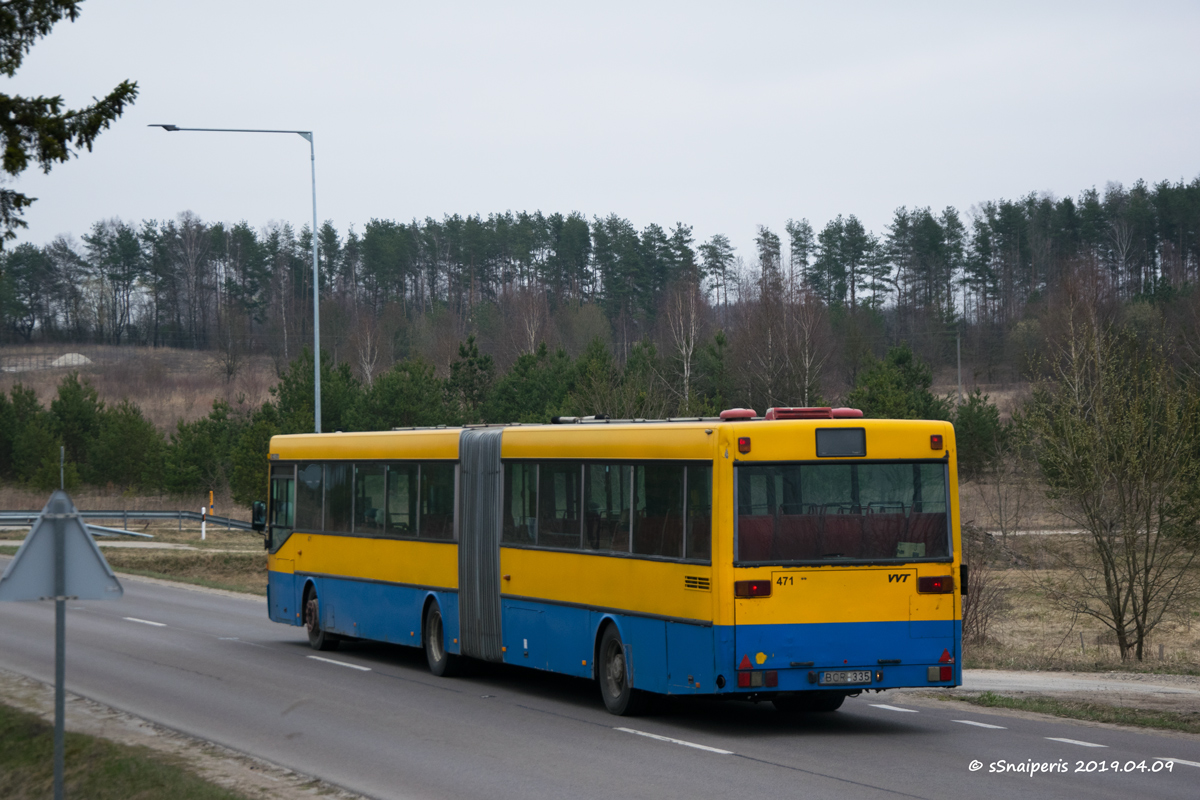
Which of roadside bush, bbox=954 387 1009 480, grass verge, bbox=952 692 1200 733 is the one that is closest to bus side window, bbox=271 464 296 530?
grass verge, bbox=952 692 1200 733

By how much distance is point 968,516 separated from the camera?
162ft

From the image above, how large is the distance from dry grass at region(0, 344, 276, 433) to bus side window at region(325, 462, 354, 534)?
7428cm

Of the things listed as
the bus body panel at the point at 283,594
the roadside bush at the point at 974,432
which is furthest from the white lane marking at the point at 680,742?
the roadside bush at the point at 974,432

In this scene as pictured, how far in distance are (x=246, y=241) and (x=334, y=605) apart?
113466 mm

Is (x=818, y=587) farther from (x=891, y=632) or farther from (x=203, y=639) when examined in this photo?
(x=203, y=639)

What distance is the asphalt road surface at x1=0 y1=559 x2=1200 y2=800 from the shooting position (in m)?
9.50

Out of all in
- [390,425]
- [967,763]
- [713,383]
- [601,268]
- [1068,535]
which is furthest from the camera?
[601,268]

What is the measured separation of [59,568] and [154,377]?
106034 mm

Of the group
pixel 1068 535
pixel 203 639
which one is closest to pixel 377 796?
pixel 203 639

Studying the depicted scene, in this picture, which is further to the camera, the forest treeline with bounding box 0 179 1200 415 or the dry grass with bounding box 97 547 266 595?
the forest treeline with bounding box 0 179 1200 415

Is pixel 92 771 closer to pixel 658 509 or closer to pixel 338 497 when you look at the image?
pixel 658 509

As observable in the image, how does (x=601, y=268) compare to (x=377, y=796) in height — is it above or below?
above

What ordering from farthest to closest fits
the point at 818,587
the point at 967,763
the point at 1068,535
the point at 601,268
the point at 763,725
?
the point at 601,268
the point at 1068,535
the point at 763,725
the point at 818,587
the point at 967,763

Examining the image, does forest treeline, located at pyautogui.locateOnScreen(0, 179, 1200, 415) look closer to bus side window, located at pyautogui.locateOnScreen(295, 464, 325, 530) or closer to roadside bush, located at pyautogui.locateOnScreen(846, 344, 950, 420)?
roadside bush, located at pyautogui.locateOnScreen(846, 344, 950, 420)
